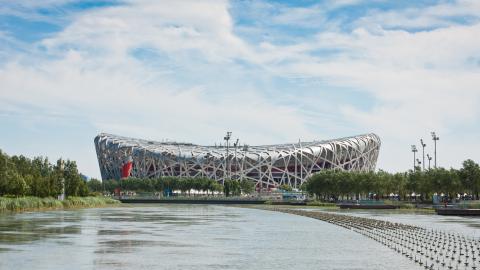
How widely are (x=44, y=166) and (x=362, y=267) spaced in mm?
124366

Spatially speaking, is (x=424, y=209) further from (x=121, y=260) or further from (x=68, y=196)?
(x=121, y=260)

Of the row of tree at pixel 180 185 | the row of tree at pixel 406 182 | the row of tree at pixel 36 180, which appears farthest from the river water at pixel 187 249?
the row of tree at pixel 180 185

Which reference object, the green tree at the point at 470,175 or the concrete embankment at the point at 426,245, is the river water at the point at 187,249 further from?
the green tree at the point at 470,175

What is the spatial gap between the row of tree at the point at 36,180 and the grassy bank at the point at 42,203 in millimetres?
1769

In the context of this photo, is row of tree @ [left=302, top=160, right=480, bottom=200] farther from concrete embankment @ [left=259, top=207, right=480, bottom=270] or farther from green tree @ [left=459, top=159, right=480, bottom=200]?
concrete embankment @ [left=259, top=207, right=480, bottom=270]

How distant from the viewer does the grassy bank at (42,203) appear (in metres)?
85.7

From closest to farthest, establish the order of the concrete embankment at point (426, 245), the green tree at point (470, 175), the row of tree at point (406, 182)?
the concrete embankment at point (426, 245), the green tree at point (470, 175), the row of tree at point (406, 182)

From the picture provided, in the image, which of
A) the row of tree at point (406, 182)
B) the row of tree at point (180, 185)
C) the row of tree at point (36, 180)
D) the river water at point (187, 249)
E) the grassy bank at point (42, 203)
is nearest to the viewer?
the river water at point (187, 249)

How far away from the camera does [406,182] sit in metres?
128

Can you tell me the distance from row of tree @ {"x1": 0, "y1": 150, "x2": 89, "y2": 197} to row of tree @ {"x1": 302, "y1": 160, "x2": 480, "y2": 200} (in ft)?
154

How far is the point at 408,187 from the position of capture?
126 meters

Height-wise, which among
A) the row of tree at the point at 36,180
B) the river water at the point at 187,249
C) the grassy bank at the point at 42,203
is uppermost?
the row of tree at the point at 36,180

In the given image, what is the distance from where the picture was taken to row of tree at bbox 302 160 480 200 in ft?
343

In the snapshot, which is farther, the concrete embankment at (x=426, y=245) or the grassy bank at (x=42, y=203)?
the grassy bank at (x=42, y=203)
